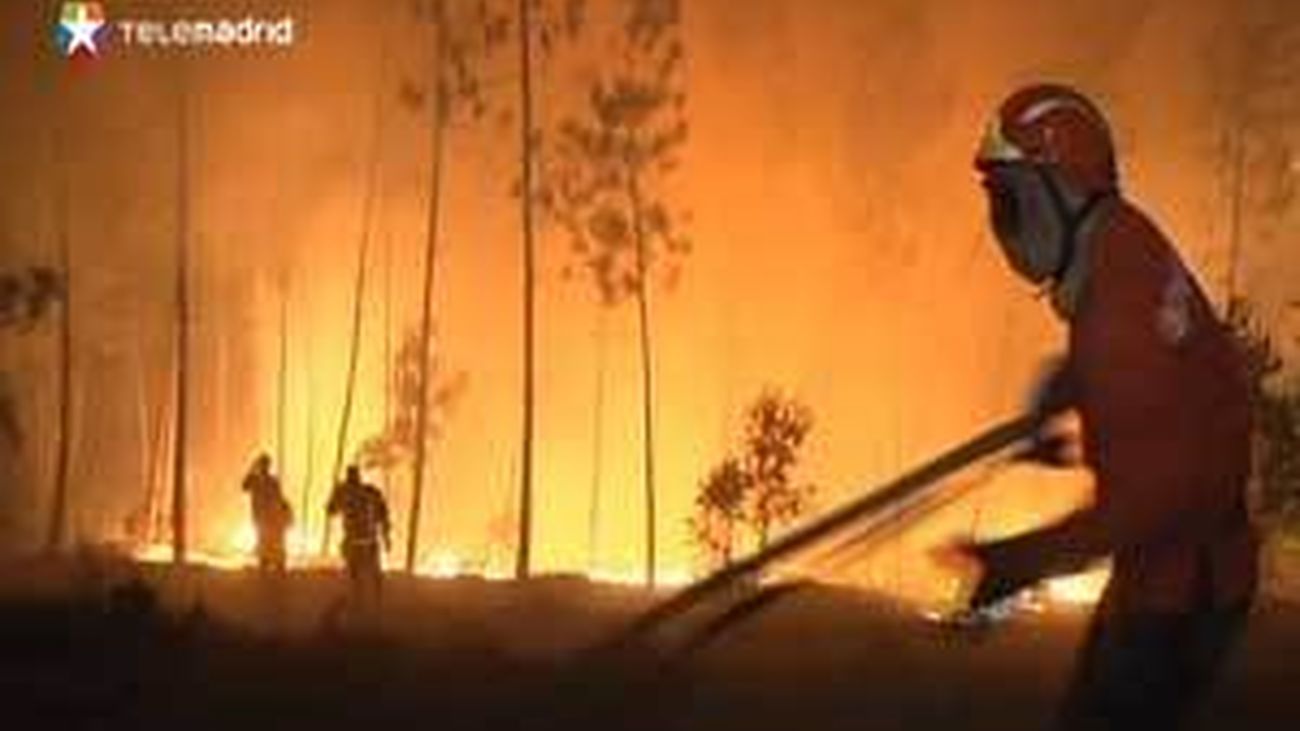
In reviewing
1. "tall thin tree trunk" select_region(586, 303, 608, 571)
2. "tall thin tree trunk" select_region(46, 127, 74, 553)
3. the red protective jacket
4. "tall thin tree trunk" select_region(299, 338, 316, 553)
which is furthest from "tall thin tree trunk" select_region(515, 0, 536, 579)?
the red protective jacket

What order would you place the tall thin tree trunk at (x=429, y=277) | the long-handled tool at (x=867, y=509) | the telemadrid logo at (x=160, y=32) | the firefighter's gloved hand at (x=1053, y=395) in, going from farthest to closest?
the tall thin tree trunk at (x=429, y=277) < the telemadrid logo at (x=160, y=32) < the firefighter's gloved hand at (x=1053, y=395) < the long-handled tool at (x=867, y=509)

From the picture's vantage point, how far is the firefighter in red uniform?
5.78 meters

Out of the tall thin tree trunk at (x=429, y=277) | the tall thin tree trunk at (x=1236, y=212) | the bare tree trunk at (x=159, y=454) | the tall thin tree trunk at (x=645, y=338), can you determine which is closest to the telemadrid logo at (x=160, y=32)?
the tall thin tree trunk at (x=429, y=277)

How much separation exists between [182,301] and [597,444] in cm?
582

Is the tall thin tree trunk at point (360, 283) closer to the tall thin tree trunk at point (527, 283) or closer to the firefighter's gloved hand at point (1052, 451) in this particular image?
the tall thin tree trunk at point (527, 283)

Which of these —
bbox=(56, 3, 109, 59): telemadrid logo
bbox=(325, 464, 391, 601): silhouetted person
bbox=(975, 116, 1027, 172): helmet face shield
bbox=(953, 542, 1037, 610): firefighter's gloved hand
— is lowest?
bbox=(325, 464, 391, 601): silhouetted person

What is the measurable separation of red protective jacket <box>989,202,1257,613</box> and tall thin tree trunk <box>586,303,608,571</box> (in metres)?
36.6

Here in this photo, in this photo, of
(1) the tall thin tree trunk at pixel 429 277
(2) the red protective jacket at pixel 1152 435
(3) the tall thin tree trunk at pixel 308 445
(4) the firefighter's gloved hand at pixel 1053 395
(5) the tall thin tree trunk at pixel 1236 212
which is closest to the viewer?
(2) the red protective jacket at pixel 1152 435

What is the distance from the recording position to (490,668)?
65.2 ft

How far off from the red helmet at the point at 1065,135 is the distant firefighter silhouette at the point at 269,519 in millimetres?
23043

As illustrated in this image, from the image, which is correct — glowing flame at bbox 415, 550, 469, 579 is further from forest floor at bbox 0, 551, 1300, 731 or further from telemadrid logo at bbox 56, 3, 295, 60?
forest floor at bbox 0, 551, 1300, 731

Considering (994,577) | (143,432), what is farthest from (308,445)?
(994,577)

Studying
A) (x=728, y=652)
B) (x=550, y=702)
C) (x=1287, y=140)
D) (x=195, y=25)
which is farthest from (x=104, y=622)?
(x=1287, y=140)

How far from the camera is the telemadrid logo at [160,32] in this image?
39219mm
